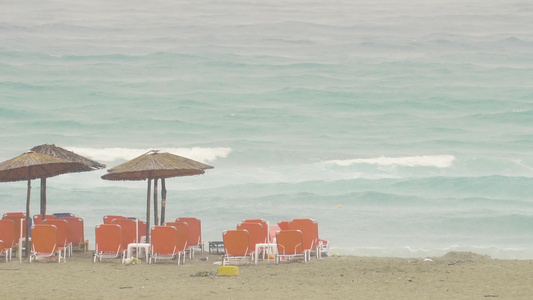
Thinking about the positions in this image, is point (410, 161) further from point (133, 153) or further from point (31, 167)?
point (31, 167)

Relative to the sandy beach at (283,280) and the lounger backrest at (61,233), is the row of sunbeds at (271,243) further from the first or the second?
the lounger backrest at (61,233)

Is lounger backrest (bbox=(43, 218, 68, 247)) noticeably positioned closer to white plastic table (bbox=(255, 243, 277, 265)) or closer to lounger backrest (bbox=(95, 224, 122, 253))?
lounger backrest (bbox=(95, 224, 122, 253))

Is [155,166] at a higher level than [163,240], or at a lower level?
higher

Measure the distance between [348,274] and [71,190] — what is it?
2054 cm

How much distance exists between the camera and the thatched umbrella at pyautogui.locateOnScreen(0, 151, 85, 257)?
37.0 feet

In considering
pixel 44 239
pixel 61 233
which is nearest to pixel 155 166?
pixel 61 233

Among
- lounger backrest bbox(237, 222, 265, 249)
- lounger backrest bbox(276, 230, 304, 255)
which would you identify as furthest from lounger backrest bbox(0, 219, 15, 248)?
lounger backrest bbox(276, 230, 304, 255)

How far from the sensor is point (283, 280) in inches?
360

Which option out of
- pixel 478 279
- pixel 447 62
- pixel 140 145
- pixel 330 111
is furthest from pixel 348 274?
pixel 447 62

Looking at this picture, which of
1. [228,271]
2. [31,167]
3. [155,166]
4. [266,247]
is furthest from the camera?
[31,167]

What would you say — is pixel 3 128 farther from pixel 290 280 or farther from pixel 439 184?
pixel 290 280

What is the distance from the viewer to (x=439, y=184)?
96.8 ft

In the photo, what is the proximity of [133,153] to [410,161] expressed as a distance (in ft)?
40.7

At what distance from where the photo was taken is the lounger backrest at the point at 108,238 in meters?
11.1
